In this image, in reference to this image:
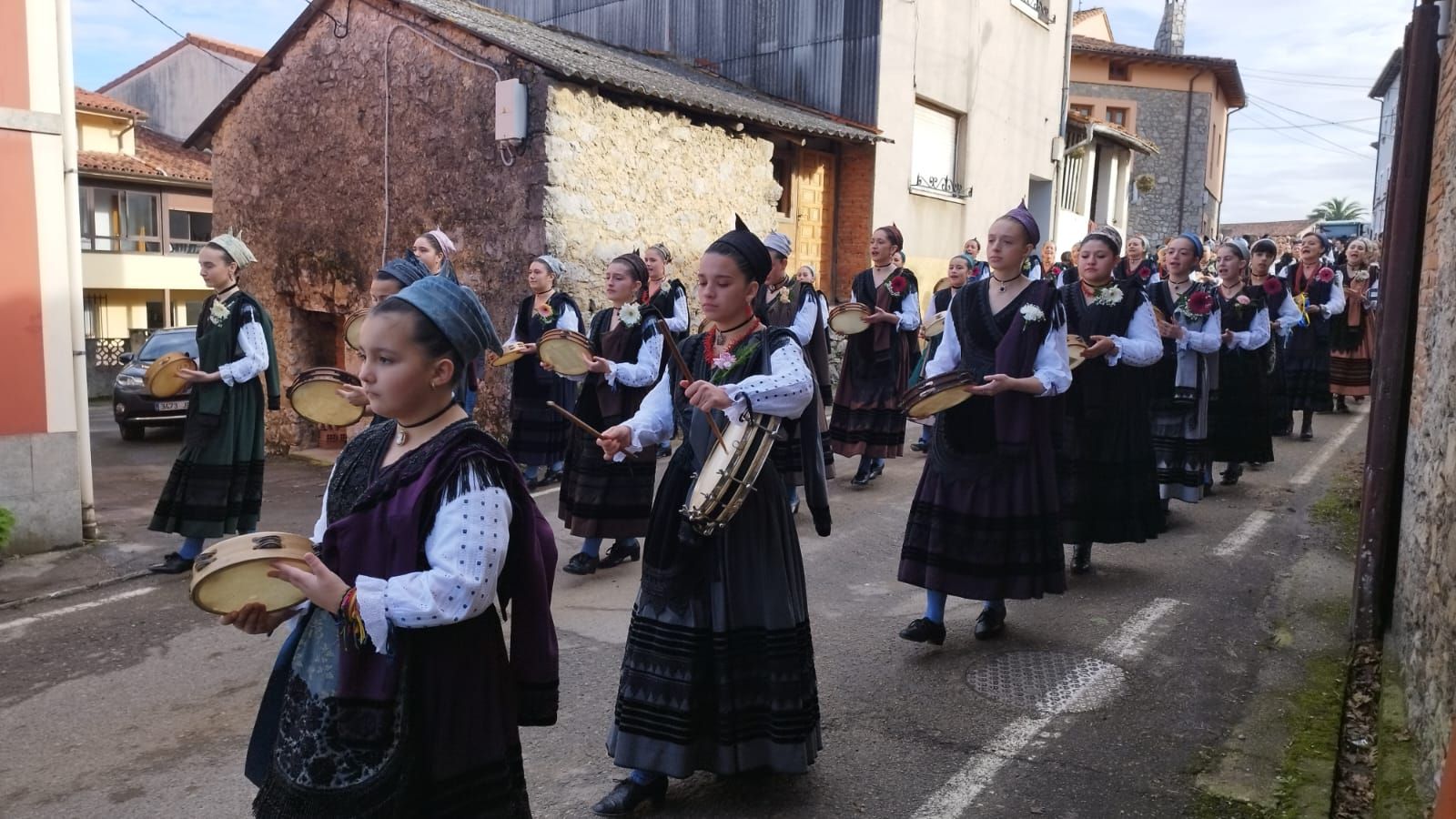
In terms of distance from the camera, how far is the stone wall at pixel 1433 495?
11.9 ft

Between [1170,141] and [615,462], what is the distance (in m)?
36.9

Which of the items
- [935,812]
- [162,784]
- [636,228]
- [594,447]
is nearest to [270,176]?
[636,228]

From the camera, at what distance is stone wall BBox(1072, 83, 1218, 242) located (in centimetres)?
3797

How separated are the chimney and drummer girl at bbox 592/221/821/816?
45.7 meters

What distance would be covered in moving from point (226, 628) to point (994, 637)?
4.05 m

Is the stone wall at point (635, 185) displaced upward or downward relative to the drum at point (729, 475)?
upward

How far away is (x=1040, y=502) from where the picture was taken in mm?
5078

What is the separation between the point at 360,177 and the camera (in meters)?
12.2

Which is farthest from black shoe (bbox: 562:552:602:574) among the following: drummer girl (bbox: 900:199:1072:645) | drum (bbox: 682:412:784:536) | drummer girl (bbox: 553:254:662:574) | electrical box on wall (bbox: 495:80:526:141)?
electrical box on wall (bbox: 495:80:526:141)

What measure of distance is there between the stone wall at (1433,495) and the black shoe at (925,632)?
1941 mm

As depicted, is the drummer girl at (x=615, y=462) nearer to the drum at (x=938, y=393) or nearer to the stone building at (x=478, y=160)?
the drum at (x=938, y=393)

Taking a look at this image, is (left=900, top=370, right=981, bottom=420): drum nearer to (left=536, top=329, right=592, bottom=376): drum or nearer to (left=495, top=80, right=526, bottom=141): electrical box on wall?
(left=536, top=329, right=592, bottom=376): drum

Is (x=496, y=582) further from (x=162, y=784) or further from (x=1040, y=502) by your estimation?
(x=1040, y=502)

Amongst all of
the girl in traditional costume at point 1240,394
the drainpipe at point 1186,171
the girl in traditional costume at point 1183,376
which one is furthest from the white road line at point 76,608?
the drainpipe at point 1186,171
